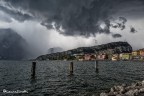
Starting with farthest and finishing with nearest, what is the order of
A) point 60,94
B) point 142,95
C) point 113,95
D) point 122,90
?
1. point 60,94
2. point 122,90
3. point 113,95
4. point 142,95

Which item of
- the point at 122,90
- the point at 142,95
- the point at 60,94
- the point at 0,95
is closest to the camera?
the point at 142,95

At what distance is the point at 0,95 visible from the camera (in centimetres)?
3447

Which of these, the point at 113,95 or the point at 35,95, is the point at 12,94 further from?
the point at 113,95

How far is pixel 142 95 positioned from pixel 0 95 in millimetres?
20898

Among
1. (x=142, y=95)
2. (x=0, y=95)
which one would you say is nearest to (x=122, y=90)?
(x=142, y=95)

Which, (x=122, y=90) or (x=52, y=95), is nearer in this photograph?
(x=122, y=90)

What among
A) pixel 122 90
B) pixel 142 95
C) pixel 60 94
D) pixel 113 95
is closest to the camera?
pixel 142 95

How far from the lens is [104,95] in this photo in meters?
28.0

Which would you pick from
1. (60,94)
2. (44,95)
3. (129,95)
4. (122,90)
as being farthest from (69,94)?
(129,95)

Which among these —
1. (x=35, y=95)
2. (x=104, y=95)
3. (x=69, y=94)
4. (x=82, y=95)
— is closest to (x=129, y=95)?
(x=104, y=95)

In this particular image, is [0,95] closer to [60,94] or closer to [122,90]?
[60,94]

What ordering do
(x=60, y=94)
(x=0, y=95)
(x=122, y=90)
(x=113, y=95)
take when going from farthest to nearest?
(x=60, y=94) < (x=0, y=95) < (x=122, y=90) < (x=113, y=95)

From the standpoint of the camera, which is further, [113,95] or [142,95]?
[113,95]

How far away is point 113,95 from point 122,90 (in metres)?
3.17
